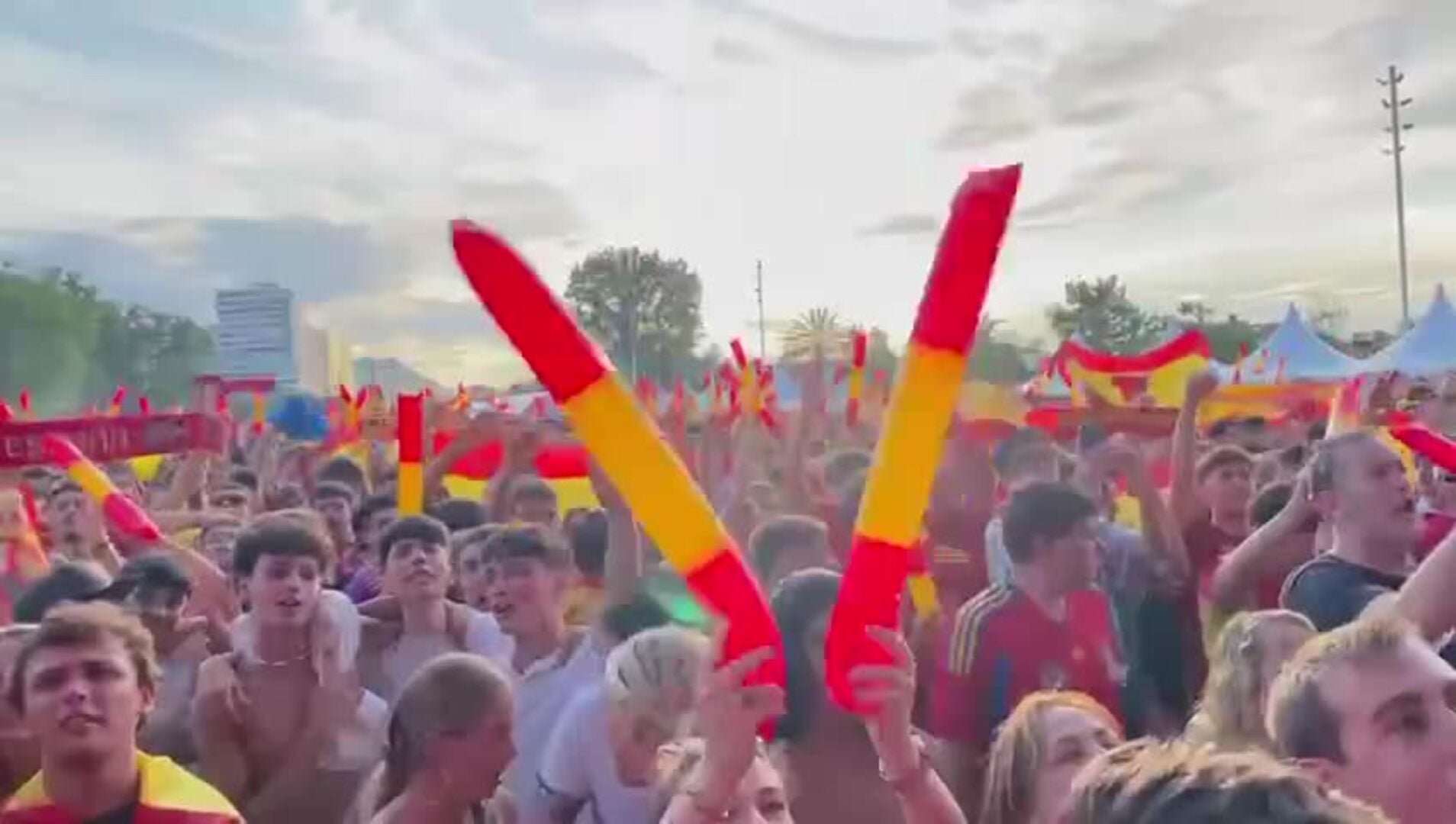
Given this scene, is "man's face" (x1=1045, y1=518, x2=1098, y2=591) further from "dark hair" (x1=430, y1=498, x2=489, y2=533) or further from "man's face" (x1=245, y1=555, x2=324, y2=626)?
"dark hair" (x1=430, y1=498, x2=489, y2=533)

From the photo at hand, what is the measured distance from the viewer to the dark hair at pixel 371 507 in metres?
7.11

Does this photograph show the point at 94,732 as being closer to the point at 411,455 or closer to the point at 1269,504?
the point at 411,455

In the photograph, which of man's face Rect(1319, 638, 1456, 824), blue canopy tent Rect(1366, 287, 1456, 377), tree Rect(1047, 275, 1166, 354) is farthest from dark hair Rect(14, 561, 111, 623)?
tree Rect(1047, 275, 1166, 354)

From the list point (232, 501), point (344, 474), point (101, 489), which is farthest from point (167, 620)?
point (344, 474)

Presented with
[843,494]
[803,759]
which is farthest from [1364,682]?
[843,494]

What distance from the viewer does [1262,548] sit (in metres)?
4.99

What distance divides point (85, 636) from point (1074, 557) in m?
2.43

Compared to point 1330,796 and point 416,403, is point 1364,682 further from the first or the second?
point 416,403

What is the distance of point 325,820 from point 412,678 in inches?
29.9

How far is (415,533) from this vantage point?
5203mm

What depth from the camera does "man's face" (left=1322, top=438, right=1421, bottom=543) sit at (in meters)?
4.22

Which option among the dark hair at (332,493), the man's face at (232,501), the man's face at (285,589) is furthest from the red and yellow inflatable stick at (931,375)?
the man's face at (232,501)

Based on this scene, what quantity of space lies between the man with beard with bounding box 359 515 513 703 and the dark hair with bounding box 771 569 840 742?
1519 mm

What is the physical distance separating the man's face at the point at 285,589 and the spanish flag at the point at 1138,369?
451 inches
